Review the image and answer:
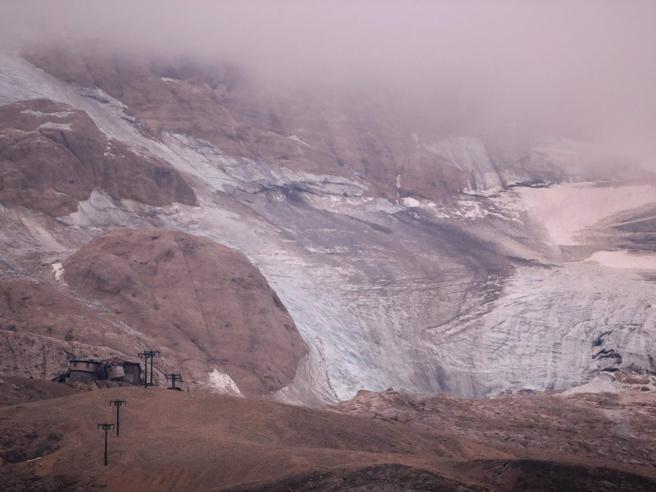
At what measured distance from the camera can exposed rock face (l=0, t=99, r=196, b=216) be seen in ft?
271

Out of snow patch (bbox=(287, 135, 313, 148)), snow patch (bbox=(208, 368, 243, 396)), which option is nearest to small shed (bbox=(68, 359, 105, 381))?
snow patch (bbox=(208, 368, 243, 396))

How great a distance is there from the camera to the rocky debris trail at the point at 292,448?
3697 cm

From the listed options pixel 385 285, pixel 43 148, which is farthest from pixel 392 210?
pixel 43 148

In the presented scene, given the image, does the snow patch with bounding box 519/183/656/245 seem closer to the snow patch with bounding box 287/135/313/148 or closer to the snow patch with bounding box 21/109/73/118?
the snow patch with bounding box 287/135/313/148

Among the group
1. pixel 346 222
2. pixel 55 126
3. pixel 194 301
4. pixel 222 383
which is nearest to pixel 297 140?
pixel 346 222

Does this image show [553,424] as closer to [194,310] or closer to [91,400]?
[194,310]

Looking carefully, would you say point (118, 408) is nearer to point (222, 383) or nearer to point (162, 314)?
point (222, 383)

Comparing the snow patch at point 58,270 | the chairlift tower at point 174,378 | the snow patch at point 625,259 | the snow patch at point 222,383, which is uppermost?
the snow patch at point 625,259

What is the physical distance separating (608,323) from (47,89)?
167 ft

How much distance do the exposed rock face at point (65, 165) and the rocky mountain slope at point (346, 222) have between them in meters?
0.20

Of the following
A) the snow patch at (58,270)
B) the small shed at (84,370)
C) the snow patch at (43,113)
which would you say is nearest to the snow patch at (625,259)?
the snow patch at (43,113)

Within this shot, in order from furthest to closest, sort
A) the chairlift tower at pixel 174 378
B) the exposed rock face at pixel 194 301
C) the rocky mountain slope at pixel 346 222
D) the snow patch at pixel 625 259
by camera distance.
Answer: the snow patch at pixel 625 259 → the rocky mountain slope at pixel 346 222 → the exposed rock face at pixel 194 301 → the chairlift tower at pixel 174 378

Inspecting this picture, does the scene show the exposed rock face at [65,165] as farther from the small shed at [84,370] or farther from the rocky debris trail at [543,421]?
the rocky debris trail at [543,421]

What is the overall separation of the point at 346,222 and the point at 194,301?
3490cm
